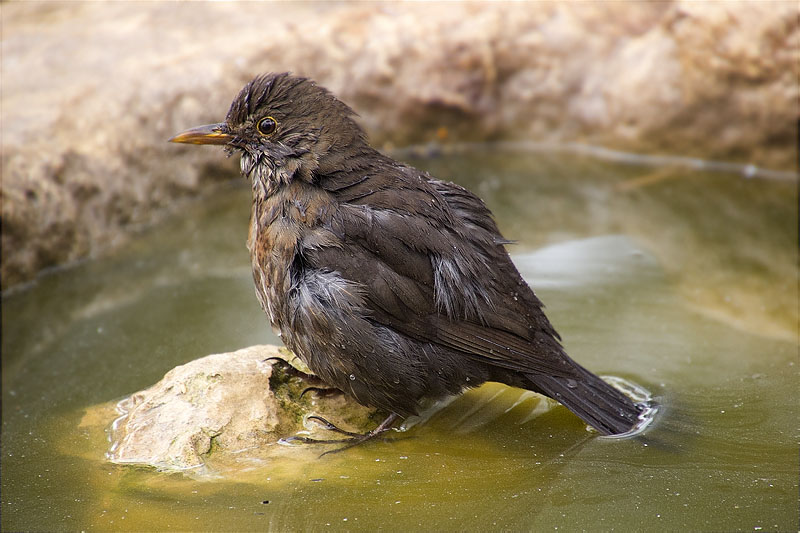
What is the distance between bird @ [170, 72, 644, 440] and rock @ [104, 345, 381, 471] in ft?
0.76

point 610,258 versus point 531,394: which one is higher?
point 610,258

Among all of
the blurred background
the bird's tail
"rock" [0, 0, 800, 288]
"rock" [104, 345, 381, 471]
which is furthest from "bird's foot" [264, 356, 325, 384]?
"rock" [0, 0, 800, 288]

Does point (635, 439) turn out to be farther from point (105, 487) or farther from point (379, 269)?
point (105, 487)

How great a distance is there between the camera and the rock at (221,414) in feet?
12.0

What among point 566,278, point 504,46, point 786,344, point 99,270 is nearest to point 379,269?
point 566,278

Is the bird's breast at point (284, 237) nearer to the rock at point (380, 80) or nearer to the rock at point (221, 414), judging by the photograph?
the rock at point (221, 414)

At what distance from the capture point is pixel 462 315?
382 centimetres

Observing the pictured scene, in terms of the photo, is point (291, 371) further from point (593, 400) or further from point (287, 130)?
point (593, 400)

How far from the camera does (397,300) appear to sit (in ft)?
12.4

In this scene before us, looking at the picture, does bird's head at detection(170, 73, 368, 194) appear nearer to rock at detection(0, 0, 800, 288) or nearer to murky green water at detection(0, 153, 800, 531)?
murky green water at detection(0, 153, 800, 531)

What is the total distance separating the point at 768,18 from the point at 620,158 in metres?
1.61

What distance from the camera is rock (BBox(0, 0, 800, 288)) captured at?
623 cm

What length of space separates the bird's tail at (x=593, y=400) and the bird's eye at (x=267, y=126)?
67.9 inches

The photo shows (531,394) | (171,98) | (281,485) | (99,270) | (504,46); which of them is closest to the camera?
(281,485)
